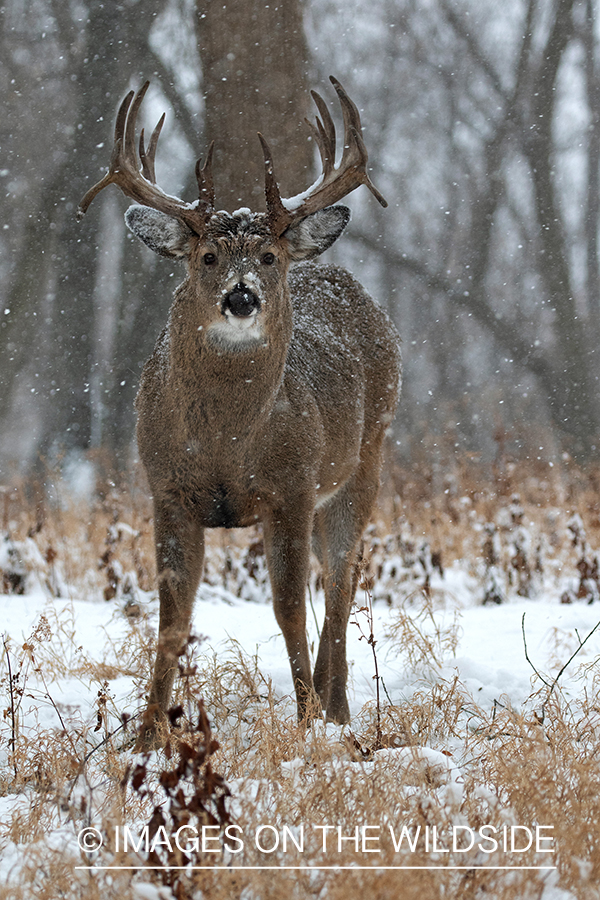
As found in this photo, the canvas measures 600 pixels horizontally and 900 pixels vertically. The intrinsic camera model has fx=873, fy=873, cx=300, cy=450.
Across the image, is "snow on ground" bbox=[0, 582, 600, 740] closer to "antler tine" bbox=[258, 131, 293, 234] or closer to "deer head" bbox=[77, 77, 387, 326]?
"deer head" bbox=[77, 77, 387, 326]

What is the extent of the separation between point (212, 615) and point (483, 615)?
1849 millimetres

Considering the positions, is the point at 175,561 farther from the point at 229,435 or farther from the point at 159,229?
the point at 159,229

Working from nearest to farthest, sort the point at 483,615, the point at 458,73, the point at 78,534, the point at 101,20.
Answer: the point at 483,615
the point at 78,534
the point at 101,20
the point at 458,73

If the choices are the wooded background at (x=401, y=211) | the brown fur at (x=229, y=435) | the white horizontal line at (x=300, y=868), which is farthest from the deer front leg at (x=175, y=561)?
the wooded background at (x=401, y=211)

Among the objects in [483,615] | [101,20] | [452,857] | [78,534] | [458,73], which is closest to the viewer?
[452,857]

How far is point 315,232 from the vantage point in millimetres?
4086

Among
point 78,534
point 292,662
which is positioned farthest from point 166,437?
point 78,534

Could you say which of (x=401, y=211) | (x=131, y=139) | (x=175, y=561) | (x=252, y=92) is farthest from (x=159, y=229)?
(x=401, y=211)

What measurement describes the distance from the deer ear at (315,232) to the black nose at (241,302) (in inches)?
24.1

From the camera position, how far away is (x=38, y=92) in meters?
12.6

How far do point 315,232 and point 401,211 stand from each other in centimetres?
1036

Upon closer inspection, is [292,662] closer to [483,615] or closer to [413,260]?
[483,615]

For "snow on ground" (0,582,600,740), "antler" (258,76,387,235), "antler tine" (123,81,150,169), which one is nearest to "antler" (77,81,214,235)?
"antler tine" (123,81,150,169)

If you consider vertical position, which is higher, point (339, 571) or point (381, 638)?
point (339, 571)
